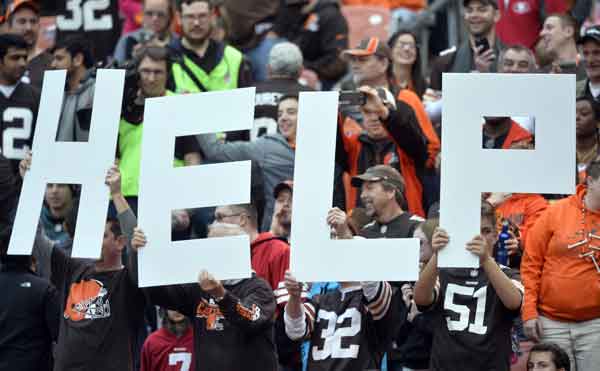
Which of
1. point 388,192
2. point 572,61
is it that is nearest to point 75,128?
point 388,192

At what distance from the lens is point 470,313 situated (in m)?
8.87

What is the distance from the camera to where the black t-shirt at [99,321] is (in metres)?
9.00

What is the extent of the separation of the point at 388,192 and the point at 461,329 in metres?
1.11

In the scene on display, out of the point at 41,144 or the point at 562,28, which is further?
the point at 562,28

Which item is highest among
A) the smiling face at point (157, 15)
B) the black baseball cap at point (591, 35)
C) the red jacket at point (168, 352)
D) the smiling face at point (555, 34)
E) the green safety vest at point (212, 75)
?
the smiling face at point (157, 15)

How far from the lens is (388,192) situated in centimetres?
953

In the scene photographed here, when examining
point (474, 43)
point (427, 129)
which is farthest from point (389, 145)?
point (474, 43)

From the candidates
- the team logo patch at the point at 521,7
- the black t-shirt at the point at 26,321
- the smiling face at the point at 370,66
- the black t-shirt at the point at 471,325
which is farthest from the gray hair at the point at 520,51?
the black t-shirt at the point at 26,321

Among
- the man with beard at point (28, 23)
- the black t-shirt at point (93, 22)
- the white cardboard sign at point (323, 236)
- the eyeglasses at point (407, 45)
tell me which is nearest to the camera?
the white cardboard sign at point (323, 236)

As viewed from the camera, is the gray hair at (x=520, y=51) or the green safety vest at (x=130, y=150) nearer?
the green safety vest at (x=130, y=150)

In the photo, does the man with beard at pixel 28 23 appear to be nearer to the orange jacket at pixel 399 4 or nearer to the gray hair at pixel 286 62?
the gray hair at pixel 286 62

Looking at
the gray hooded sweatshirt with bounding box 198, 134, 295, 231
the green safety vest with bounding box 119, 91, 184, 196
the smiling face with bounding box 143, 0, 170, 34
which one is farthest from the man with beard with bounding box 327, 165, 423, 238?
the smiling face with bounding box 143, 0, 170, 34

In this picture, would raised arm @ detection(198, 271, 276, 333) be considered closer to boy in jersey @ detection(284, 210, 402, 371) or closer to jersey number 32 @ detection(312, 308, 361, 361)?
boy in jersey @ detection(284, 210, 402, 371)

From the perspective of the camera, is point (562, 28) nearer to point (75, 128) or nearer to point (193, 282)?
point (75, 128)
